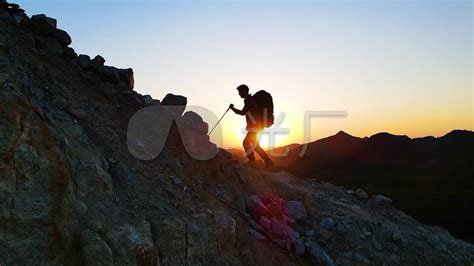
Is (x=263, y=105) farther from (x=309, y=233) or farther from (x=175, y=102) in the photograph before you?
(x=309, y=233)

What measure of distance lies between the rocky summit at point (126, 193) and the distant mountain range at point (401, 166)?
32161mm

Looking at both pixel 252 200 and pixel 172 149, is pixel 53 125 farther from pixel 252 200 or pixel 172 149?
pixel 252 200

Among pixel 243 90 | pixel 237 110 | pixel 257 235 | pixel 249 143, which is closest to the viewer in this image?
pixel 257 235

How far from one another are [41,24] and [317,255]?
8.26 m

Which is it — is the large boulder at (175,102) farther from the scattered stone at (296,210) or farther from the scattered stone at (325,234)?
the scattered stone at (325,234)

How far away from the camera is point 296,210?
12453mm

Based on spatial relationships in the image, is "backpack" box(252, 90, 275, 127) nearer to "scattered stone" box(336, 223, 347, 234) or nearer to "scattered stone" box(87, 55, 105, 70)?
"scattered stone" box(336, 223, 347, 234)

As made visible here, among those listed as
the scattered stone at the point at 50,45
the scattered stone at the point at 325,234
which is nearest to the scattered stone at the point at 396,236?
the scattered stone at the point at 325,234

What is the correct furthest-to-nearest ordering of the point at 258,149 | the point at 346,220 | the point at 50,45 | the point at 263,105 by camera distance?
the point at 258,149 < the point at 263,105 < the point at 346,220 < the point at 50,45

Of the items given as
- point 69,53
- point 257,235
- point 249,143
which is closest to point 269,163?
point 249,143

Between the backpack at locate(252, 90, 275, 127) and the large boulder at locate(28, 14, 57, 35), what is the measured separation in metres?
5.80

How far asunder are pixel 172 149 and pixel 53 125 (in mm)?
3510

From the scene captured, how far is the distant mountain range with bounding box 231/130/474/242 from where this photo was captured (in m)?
48.2

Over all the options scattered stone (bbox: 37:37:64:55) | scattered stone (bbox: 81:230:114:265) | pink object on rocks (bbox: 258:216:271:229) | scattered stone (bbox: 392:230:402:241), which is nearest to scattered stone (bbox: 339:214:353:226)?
scattered stone (bbox: 392:230:402:241)
